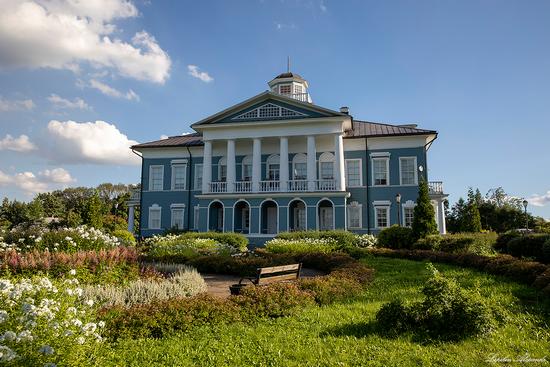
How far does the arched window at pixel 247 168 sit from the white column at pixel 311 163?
5.57 meters

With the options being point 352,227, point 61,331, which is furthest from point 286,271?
point 352,227

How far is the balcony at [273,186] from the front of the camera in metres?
28.2

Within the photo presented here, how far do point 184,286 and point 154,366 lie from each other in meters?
4.23

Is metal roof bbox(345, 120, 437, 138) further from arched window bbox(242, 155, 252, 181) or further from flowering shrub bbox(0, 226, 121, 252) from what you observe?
flowering shrub bbox(0, 226, 121, 252)

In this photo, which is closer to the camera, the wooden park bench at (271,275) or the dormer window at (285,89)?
the wooden park bench at (271,275)

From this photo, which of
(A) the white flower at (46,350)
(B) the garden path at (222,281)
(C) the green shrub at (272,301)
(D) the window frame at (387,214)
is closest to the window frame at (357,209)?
(D) the window frame at (387,214)

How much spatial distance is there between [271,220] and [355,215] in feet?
20.6

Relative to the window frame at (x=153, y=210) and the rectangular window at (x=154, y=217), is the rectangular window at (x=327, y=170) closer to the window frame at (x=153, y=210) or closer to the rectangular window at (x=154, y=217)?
the window frame at (x=153, y=210)

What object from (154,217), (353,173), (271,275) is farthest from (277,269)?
(154,217)

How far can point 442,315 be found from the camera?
20.2ft

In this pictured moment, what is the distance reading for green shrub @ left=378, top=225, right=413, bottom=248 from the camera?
824 inches

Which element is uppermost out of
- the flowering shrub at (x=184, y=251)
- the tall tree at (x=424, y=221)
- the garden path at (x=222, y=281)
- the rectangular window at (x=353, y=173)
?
the rectangular window at (x=353, y=173)

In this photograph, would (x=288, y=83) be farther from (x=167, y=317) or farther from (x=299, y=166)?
(x=167, y=317)

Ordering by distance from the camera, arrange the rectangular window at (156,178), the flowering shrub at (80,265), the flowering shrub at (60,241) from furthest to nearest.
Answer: the rectangular window at (156,178) < the flowering shrub at (60,241) < the flowering shrub at (80,265)
